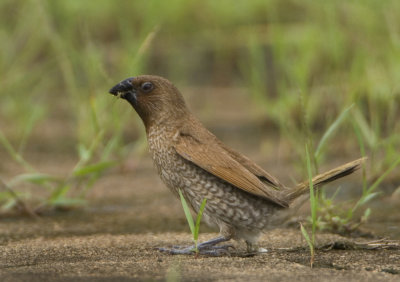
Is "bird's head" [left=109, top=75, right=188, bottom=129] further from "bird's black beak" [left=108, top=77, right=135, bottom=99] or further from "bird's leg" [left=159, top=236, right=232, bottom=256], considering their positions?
"bird's leg" [left=159, top=236, right=232, bottom=256]

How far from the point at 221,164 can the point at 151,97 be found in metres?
0.68

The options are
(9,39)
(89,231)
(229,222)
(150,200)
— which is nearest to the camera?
(229,222)

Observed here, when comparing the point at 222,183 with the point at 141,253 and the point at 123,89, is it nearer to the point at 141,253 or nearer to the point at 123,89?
the point at 141,253

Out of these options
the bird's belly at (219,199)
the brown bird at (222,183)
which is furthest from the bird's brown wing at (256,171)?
the bird's belly at (219,199)

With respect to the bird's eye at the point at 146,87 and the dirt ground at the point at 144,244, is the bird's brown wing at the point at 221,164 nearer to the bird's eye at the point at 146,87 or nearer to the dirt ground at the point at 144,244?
the dirt ground at the point at 144,244

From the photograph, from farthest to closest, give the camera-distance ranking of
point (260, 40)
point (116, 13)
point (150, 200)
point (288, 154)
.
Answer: point (116, 13)
point (260, 40)
point (288, 154)
point (150, 200)

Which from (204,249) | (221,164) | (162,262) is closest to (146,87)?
(221,164)

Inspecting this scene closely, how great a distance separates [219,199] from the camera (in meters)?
3.57

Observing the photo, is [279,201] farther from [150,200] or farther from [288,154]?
[288,154]

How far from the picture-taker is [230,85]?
30.2 feet

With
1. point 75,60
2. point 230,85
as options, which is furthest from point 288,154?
point 230,85

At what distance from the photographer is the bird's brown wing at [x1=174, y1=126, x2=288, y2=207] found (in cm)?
353

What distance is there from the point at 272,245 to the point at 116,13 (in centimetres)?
605

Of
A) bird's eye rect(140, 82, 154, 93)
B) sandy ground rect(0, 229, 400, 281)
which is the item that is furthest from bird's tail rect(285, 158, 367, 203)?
bird's eye rect(140, 82, 154, 93)
